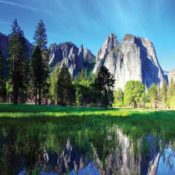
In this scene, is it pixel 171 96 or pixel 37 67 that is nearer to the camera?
pixel 37 67

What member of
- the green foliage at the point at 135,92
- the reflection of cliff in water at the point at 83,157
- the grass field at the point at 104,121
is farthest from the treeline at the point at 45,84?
the reflection of cliff in water at the point at 83,157

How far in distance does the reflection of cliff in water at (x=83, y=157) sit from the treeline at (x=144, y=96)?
120 metres

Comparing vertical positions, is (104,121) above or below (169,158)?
above

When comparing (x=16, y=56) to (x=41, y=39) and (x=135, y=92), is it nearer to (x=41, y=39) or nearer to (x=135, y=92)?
(x=41, y=39)

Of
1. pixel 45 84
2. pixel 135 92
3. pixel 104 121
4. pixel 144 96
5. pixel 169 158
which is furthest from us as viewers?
pixel 144 96

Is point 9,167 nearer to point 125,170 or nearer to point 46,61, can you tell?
point 125,170

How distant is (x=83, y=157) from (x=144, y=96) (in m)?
126

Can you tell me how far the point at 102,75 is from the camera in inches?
3022

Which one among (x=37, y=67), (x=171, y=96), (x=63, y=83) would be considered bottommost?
(x=171, y=96)

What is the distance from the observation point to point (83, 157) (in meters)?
6.79

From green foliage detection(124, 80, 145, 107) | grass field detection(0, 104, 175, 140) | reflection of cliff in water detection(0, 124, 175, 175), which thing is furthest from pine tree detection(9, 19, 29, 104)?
green foliage detection(124, 80, 145, 107)

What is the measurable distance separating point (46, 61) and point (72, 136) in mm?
57532

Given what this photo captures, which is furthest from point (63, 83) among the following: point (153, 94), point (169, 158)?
point (169, 158)

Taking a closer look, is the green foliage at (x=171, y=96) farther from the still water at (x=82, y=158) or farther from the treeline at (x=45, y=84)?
the still water at (x=82, y=158)
